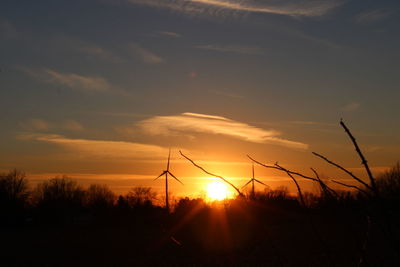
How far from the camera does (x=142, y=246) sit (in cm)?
5653

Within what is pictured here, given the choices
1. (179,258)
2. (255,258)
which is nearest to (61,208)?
(179,258)

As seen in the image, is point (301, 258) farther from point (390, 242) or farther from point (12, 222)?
point (12, 222)

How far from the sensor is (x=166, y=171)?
51906 millimetres

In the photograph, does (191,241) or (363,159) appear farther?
(191,241)

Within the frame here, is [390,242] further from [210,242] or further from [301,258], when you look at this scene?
[210,242]

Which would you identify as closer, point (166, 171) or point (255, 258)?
point (255, 258)

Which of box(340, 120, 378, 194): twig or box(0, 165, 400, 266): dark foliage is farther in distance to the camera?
box(0, 165, 400, 266): dark foliage

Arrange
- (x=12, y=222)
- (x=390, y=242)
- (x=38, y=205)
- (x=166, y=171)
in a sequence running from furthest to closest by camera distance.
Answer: (x=38, y=205)
(x=12, y=222)
(x=166, y=171)
(x=390, y=242)

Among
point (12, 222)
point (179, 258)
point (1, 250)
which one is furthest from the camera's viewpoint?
point (12, 222)

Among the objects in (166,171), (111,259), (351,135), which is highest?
(166,171)

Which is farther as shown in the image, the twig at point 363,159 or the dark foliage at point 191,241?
the dark foliage at point 191,241

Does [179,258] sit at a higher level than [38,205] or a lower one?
lower

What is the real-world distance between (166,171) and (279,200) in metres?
35.8

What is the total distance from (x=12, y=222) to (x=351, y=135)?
104090mm
